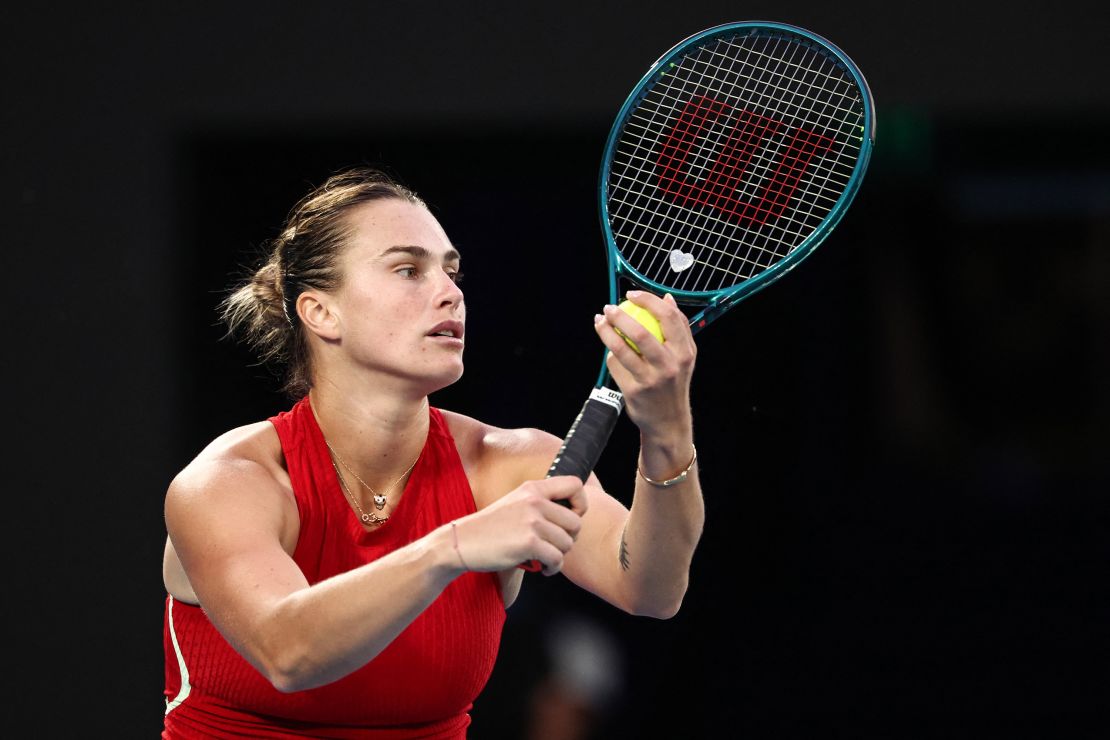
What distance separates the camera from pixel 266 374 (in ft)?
9.59

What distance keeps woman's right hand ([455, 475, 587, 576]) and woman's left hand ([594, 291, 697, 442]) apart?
155 mm

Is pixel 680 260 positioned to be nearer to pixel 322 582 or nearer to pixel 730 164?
pixel 322 582

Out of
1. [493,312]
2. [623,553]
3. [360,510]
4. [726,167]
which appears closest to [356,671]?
[360,510]

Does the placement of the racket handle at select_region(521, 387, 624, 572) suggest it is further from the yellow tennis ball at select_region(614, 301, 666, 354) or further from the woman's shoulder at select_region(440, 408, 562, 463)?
the woman's shoulder at select_region(440, 408, 562, 463)

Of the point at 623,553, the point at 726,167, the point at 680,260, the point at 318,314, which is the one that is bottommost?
the point at 623,553

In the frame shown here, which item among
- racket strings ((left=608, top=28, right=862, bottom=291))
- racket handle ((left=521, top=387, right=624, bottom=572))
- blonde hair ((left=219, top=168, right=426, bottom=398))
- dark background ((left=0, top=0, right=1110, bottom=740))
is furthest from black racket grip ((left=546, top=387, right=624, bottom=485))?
dark background ((left=0, top=0, right=1110, bottom=740))

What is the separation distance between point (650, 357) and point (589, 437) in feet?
0.36

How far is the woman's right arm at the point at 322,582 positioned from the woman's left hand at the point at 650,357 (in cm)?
14

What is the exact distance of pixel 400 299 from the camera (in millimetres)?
1592

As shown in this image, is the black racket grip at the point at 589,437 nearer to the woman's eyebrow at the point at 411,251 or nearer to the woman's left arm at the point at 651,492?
the woman's left arm at the point at 651,492

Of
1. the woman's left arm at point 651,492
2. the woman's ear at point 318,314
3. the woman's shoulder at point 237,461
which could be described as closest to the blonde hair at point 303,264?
the woman's ear at point 318,314

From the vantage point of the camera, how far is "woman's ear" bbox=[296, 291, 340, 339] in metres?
1.66

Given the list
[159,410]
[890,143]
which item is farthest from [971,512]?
[159,410]

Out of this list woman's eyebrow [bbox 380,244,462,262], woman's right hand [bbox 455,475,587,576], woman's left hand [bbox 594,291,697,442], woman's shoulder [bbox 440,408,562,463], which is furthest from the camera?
woman's shoulder [bbox 440,408,562,463]
